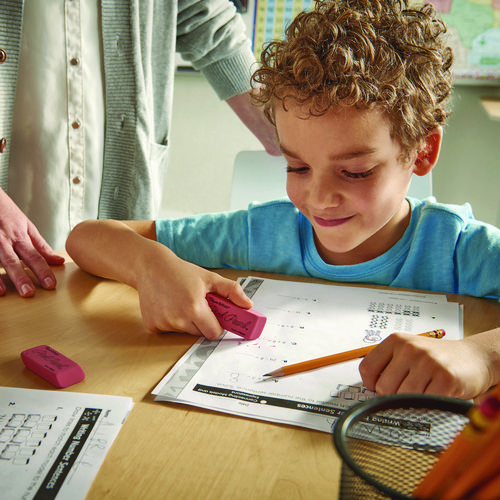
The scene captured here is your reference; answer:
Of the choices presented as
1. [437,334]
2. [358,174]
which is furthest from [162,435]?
[358,174]

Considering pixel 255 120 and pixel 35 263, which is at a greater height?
pixel 255 120

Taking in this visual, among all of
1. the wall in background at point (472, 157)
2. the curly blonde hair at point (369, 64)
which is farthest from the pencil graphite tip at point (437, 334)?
the wall in background at point (472, 157)

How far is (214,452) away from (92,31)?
98 cm

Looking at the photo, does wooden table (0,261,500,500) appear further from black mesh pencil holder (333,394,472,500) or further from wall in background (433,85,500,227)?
wall in background (433,85,500,227)

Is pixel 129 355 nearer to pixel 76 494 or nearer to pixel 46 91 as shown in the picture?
pixel 76 494

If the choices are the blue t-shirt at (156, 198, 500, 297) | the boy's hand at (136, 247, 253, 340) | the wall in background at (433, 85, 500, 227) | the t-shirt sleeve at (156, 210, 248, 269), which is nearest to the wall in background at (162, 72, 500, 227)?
the wall in background at (433, 85, 500, 227)

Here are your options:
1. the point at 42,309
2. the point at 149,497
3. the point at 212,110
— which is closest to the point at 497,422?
the point at 149,497

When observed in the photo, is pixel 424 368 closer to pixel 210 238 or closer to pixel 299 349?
pixel 299 349

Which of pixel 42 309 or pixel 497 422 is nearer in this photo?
pixel 497 422

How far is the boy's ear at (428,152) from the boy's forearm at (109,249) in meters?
0.45

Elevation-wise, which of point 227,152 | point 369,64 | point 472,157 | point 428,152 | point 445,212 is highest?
point 369,64

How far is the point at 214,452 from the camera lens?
369 mm

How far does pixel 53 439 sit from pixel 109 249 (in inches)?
16.4

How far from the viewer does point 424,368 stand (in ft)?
1.44
